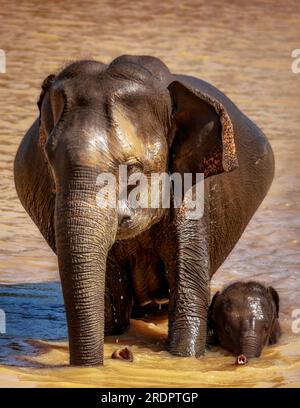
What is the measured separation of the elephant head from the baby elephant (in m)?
0.93

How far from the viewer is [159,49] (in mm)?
22984

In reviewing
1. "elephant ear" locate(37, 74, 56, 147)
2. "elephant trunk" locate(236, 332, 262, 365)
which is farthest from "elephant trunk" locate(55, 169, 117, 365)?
"elephant trunk" locate(236, 332, 262, 365)

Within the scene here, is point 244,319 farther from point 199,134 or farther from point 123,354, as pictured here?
point 199,134

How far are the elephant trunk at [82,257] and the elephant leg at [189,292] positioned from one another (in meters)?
1.28

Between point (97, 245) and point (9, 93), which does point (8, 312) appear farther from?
point (9, 93)

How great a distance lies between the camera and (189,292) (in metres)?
9.69

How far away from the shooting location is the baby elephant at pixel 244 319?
383 inches

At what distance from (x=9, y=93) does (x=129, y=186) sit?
427 inches

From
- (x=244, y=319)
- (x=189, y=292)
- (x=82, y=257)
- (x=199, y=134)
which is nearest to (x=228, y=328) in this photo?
(x=244, y=319)

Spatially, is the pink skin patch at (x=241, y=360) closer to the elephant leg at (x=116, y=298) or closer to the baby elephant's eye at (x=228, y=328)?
the baby elephant's eye at (x=228, y=328)

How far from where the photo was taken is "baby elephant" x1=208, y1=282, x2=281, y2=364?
9.72 meters

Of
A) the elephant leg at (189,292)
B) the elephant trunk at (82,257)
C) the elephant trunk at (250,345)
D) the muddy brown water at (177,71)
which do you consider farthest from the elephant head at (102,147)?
the elephant trunk at (250,345)
